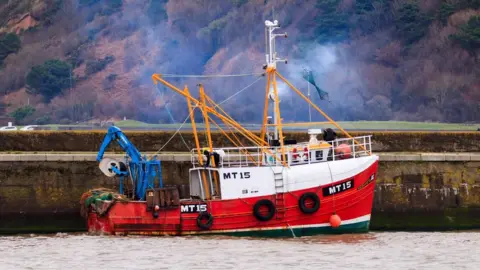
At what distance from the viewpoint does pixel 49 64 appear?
297 feet

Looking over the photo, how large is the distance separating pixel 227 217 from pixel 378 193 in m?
6.57

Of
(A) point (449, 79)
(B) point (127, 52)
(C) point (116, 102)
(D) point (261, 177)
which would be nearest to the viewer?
(D) point (261, 177)

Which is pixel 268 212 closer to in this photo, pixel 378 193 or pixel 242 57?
pixel 378 193

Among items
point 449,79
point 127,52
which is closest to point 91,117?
point 127,52

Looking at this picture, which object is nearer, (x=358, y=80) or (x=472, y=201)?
(x=472, y=201)

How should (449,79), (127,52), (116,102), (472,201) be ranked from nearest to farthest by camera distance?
(472,201) → (449,79) → (116,102) → (127,52)

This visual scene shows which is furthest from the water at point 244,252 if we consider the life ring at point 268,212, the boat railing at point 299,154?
the boat railing at point 299,154

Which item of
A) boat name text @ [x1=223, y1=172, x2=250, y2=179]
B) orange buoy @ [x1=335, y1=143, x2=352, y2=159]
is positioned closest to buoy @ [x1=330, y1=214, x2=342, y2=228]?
orange buoy @ [x1=335, y1=143, x2=352, y2=159]

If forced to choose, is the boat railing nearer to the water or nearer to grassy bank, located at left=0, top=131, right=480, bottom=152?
the water

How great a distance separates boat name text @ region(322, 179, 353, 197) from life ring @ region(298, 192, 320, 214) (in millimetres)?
367

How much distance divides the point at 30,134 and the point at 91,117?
4290 cm

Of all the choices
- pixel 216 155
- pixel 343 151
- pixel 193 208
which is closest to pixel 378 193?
pixel 343 151

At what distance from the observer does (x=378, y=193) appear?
41.8 meters

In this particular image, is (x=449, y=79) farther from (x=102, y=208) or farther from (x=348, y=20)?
(x=102, y=208)
